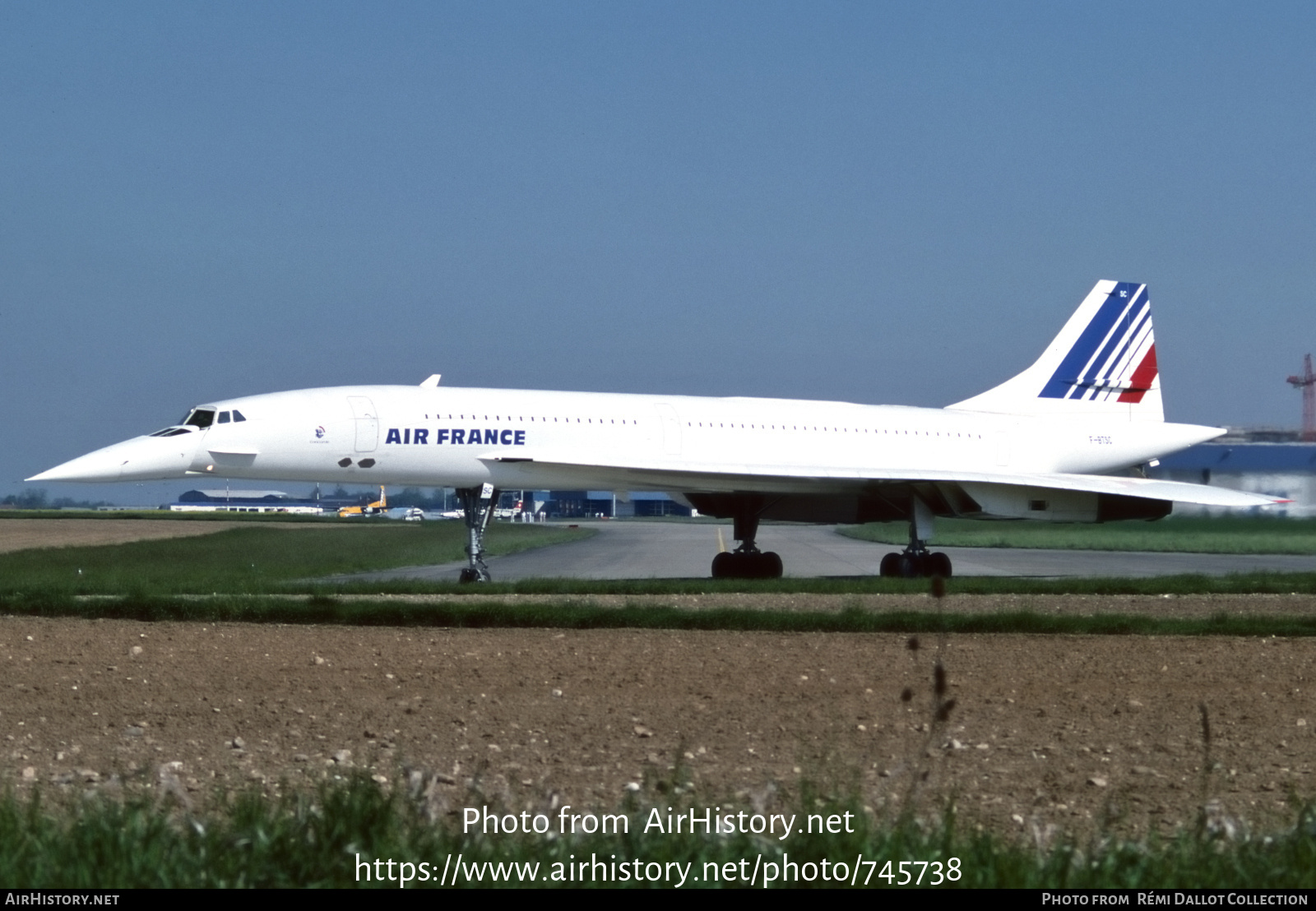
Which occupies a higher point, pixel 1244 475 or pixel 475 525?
pixel 1244 475

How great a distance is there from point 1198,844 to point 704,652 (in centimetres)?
648

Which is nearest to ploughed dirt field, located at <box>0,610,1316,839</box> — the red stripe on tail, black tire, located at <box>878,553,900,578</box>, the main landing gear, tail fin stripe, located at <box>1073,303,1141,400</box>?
the main landing gear

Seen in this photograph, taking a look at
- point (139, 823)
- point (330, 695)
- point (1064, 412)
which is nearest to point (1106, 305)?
point (1064, 412)

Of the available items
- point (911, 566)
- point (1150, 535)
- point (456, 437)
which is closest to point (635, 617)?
point (456, 437)

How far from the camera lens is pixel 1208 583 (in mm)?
18500

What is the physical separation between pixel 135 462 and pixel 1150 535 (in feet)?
73.7

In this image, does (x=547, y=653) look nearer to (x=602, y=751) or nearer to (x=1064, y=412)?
(x=602, y=751)

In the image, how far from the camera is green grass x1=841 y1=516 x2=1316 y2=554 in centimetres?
2803

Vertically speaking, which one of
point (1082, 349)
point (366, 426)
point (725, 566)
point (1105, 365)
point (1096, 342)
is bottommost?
point (725, 566)

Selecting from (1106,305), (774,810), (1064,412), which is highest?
(1106,305)

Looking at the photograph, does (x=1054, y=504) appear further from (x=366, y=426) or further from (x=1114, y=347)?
(x=366, y=426)

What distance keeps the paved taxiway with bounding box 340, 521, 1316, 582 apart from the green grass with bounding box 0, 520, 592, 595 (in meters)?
1.42

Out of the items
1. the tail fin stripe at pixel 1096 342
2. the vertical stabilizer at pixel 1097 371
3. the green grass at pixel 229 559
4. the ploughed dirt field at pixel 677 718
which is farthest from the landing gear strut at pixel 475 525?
the tail fin stripe at pixel 1096 342

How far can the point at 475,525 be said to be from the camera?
2042cm
